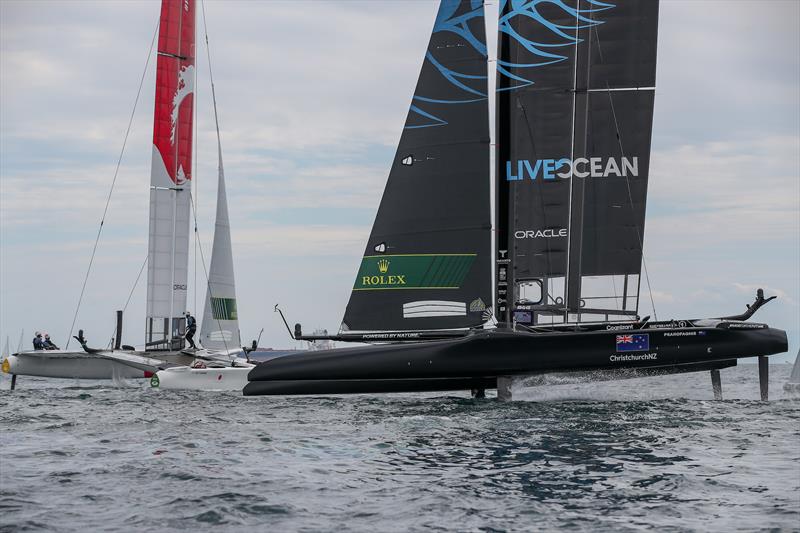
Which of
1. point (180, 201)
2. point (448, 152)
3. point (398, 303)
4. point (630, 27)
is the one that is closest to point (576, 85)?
point (630, 27)

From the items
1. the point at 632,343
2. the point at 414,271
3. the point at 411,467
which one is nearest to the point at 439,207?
the point at 414,271

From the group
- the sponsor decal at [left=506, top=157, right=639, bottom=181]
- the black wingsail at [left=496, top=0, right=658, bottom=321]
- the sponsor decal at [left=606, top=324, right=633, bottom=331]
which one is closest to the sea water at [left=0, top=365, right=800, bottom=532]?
the sponsor decal at [left=606, top=324, right=633, bottom=331]

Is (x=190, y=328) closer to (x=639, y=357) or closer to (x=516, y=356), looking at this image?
(x=516, y=356)

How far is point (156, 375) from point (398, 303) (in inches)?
315

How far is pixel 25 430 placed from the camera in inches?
595

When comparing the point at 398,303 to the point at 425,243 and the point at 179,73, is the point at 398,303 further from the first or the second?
the point at 179,73

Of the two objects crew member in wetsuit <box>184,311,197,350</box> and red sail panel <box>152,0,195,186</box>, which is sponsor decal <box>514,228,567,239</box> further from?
red sail panel <box>152,0,195,186</box>

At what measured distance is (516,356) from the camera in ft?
56.9

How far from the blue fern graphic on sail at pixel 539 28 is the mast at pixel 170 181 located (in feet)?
46.6

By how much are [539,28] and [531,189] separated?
10.5 ft

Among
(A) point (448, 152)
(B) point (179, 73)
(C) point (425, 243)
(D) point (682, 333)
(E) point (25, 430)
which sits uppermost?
(B) point (179, 73)

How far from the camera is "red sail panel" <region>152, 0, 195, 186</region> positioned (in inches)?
1200

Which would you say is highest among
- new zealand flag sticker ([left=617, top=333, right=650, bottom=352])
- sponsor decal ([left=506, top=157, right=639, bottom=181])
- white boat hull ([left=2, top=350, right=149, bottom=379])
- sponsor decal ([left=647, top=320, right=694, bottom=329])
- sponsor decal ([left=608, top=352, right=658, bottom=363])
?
sponsor decal ([left=506, top=157, right=639, bottom=181])

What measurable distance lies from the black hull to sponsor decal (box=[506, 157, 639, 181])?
11.2ft
